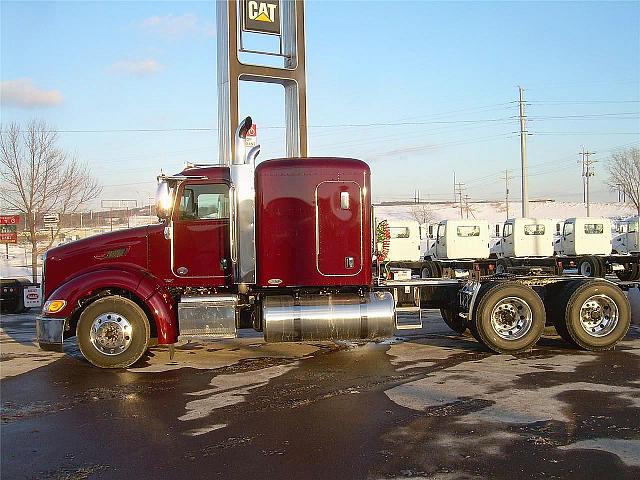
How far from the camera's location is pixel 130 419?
6703mm

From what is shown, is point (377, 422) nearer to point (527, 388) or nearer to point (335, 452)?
point (335, 452)

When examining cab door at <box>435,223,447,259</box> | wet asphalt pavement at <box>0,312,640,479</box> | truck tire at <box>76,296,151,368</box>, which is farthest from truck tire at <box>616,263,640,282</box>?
truck tire at <box>76,296,151,368</box>

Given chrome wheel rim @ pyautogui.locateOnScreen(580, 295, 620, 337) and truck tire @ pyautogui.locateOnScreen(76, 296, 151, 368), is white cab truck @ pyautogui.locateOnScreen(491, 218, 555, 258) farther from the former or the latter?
truck tire @ pyautogui.locateOnScreen(76, 296, 151, 368)

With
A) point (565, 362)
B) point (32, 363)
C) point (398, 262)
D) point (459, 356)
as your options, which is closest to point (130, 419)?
point (32, 363)

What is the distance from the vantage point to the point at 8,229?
2261 cm

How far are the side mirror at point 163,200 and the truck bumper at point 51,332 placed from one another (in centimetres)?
203

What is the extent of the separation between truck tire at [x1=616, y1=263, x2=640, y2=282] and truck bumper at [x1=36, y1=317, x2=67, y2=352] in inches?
993

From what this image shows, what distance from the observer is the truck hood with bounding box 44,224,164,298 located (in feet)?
32.1

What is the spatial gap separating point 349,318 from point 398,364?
96 cm

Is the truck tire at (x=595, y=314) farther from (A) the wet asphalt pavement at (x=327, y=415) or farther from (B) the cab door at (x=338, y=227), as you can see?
(B) the cab door at (x=338, y=227)

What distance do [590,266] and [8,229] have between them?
23465mm

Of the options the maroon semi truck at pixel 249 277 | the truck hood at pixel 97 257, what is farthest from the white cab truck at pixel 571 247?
the truck hood at pixel 97 257

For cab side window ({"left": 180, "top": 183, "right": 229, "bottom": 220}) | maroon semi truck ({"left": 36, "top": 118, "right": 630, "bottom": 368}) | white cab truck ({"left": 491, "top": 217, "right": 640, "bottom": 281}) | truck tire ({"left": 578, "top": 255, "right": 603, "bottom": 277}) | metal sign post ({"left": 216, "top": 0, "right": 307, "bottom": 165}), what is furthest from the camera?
white cab truck ({"left": 491, "top": 217, "right": 640, "bottom": 281})

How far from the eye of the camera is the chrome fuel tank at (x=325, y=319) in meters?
9.34
